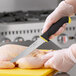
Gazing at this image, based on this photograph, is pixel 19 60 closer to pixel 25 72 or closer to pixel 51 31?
pixel 25 72

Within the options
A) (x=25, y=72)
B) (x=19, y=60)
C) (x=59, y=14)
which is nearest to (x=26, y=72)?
(x=25, y=72)

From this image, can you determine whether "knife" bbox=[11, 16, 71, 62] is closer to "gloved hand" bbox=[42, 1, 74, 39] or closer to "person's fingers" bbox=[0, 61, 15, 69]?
"gloved hand" bbox=[42, 1, 74, 39]

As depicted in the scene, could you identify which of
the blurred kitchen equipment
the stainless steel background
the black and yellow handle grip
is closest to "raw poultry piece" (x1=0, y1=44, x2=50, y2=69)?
the black and yellow handle grip

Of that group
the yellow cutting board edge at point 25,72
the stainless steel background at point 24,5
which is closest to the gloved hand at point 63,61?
the yellow cutting board edge at point 25,72

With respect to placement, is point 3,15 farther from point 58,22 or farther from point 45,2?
point 58,22

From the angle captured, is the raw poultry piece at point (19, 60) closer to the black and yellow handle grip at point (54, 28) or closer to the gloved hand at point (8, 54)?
the gloved hand at point (8, 54)

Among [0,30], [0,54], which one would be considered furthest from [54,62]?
[0,30]

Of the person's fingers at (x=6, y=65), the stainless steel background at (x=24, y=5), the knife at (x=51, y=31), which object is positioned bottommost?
the person's fingers at (x=6, y=65)

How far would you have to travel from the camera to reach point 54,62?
1260 millimetres

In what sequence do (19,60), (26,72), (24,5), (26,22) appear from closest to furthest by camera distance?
(26,72), (19,60), (26,22), (24,5)

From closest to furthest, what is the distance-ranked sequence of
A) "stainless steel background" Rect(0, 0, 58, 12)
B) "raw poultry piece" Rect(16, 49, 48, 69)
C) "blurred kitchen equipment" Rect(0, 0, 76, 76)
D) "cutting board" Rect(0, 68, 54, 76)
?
"cutting board" Rect(0, 68, 54, 76) < "raw poultry piece" Rect(16, 49, 48, 69) < "blurred kitchen equipment" Rect(0, 0, 76, 76) < "stainless steel background" Rect(0, 0, 58, 12)

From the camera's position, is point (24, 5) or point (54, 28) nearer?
point (54, 28)

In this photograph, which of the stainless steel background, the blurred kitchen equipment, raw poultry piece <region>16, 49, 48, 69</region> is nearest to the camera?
raw poultry piece <region>16, 49, 48, 69</region>

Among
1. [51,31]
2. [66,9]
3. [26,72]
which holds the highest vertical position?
[66,9]
